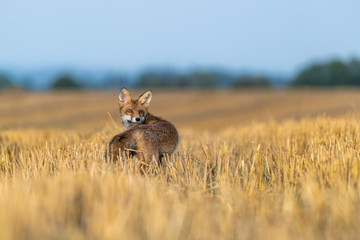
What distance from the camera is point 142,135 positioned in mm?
5500

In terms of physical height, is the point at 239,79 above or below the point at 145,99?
above

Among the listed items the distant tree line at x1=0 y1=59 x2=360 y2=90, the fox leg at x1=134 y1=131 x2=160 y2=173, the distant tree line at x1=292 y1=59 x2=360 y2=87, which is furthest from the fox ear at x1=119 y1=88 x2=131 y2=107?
the distant tree line at x1=292 y1=59 x2=360 y2=87

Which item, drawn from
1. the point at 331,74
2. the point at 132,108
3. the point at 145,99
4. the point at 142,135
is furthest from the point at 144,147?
the point at 331,74

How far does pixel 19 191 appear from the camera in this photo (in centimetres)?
381

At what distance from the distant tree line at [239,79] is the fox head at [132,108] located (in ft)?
164

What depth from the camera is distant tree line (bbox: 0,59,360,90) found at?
246ft

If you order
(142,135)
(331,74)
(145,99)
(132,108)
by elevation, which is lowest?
(142,135)

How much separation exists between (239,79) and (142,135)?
278ft

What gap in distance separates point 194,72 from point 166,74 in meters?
7.40

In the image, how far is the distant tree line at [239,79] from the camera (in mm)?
75125

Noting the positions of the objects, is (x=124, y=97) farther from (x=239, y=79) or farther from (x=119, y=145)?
(x=239, y=79)

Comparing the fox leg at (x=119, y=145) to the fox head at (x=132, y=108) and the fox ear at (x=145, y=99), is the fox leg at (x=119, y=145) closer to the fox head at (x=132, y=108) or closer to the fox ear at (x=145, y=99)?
the fox head at (x=132, y=108)

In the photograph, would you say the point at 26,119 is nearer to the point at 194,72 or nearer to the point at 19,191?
the point at 19,191

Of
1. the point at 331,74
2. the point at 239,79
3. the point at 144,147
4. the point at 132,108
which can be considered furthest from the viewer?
the point at 239,79
